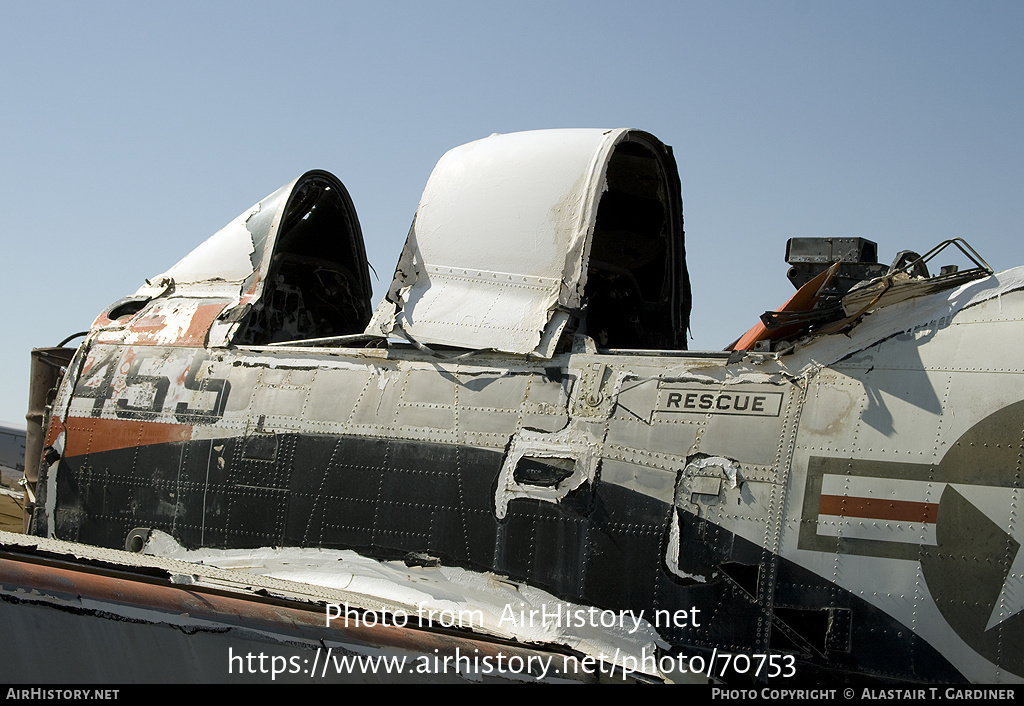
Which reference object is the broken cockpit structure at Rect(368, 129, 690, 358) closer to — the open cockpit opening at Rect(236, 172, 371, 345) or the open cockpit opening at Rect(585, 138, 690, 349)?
the open cockpit opening at Rect(585, 138, 690, 349)

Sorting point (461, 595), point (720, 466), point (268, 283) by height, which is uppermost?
point (268, 283)

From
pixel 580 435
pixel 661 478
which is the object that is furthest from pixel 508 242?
pixel 661 478

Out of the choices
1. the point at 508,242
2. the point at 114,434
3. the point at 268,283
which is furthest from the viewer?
the point at 268,283

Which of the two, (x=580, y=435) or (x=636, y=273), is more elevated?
(x=636, y=273)

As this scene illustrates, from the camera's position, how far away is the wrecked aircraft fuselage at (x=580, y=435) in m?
3.99

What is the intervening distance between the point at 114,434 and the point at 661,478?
13.6 feet

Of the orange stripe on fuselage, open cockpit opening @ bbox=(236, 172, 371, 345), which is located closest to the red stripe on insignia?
the orange stripe on fuselage

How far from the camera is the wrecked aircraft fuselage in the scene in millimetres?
3992

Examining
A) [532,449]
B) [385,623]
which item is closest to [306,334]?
[532,449]

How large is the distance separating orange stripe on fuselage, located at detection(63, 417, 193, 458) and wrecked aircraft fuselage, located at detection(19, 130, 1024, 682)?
0.02m

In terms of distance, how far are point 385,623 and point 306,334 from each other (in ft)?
14.0

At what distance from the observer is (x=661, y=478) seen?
4.56 m

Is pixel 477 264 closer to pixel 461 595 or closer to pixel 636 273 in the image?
pixel 461 595

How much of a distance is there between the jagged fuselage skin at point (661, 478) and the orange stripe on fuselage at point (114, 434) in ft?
0.07
